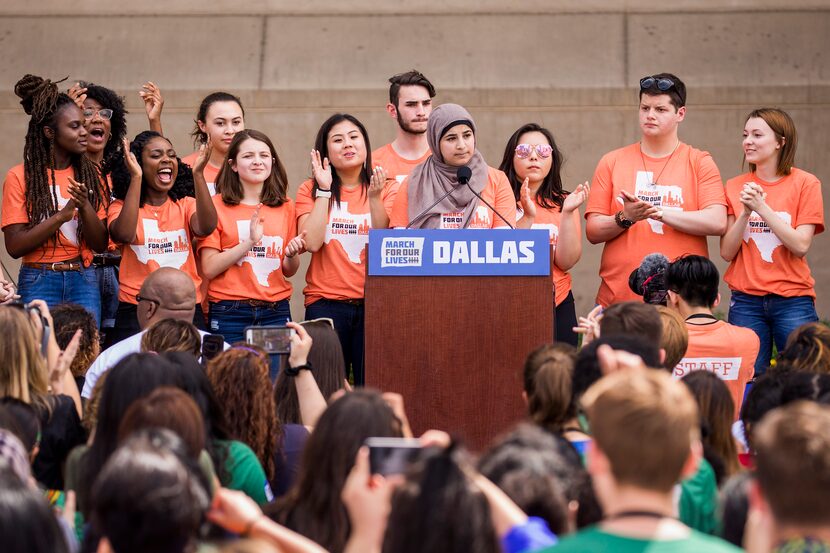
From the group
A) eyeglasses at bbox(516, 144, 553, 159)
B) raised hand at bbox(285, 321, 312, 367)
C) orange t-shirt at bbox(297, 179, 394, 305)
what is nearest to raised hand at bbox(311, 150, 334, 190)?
orange t-shirt at bbox(297, 179, 394, 305)

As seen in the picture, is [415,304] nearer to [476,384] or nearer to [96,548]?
Result: [476,384]

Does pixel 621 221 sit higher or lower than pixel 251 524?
higher

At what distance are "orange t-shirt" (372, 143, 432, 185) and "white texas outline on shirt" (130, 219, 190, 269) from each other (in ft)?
3.74

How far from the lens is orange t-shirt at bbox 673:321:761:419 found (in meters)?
5.17

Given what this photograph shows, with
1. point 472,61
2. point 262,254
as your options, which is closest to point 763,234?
point 262,254

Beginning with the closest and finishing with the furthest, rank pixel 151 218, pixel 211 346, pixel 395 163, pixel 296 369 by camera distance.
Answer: pixel 296 369, pixel 211 346, pixel 151 218, pixel 395 163

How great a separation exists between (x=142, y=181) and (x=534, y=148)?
2.15 m

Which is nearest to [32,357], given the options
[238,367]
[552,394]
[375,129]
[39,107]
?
[238,367]

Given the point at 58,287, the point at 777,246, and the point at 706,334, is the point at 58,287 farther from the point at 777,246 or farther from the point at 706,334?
the point at 777,246

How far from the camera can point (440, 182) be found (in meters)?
5.92

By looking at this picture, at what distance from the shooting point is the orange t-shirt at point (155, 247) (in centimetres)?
643

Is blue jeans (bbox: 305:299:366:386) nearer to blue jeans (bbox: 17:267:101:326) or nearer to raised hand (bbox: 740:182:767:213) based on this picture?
blue jeans (bbox: 17:267:101:326)

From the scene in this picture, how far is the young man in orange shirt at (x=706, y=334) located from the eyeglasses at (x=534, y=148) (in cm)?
151

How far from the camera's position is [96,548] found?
276 centimetres
